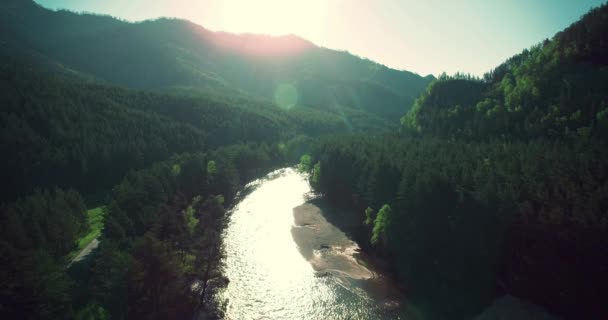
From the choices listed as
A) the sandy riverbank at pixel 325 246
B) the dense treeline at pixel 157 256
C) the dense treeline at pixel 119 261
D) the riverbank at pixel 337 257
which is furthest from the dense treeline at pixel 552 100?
the dense treeline at pixel 119 261

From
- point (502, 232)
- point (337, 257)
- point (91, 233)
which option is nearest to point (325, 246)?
point (337, 257)

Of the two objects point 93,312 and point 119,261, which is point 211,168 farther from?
point 93,312

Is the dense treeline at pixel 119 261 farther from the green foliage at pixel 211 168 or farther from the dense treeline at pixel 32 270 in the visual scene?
the green foliage at pixel 211 168

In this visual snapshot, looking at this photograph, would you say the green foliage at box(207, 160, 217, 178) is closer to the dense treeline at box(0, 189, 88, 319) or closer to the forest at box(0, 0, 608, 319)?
the forest at box(0, 0, 608, 319)

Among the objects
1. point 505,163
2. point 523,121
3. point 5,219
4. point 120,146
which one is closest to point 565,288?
point 505,163

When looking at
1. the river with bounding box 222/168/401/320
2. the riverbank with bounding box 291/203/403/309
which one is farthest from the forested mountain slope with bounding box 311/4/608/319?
the river with bounding box 222/168/401/320

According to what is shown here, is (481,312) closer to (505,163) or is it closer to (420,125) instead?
(505,163)
